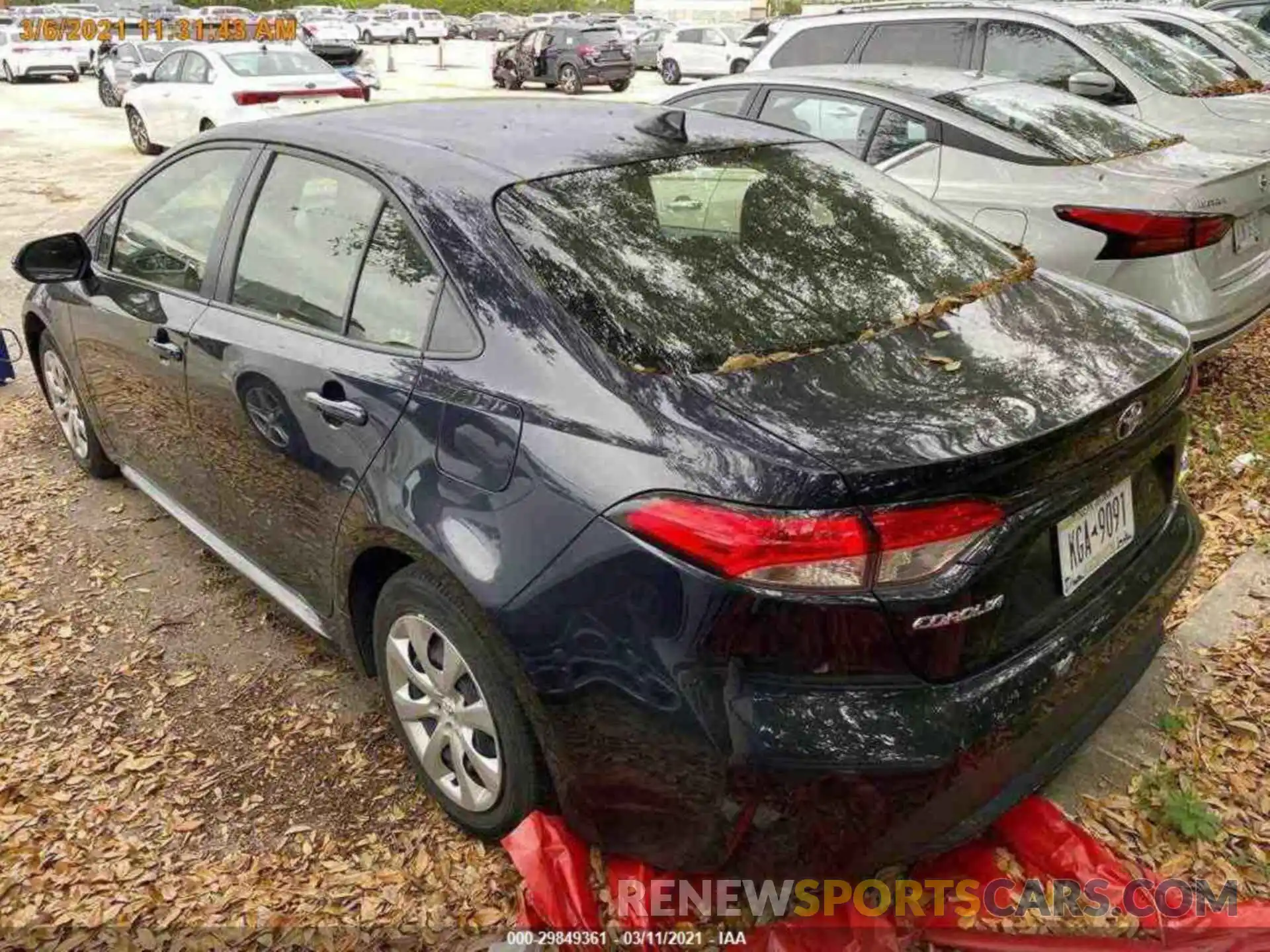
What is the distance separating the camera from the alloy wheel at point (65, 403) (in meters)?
4.23

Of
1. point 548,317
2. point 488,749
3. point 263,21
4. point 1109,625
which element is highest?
point 263,21

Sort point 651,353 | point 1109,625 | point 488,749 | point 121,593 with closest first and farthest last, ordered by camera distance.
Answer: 1. point 651,353
2. point 1109,625
3. point 488,749
4. point 121,593

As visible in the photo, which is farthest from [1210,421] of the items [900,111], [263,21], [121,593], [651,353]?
[263,21]

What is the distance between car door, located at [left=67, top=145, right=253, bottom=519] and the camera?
3057 mm

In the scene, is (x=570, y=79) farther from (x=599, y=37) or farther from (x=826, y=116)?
(x=826, y=116)

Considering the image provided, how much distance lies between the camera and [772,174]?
274 cm

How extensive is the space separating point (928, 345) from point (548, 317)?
2.69ft

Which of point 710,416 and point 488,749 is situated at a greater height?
point 710,416

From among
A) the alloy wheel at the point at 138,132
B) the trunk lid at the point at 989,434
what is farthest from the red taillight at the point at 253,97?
the trunk lid at the point at 989,434

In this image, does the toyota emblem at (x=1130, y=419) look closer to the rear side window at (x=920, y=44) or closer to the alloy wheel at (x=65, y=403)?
the alloy wheel at (x=65, y=403)

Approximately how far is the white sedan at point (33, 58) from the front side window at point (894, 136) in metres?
30.3

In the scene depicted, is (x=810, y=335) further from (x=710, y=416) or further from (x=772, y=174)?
(x=772, y=174)

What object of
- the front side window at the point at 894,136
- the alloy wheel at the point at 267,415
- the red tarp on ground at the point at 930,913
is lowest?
the red tarp on ground at the point at 930,913

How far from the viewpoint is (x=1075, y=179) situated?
4.27 meters
